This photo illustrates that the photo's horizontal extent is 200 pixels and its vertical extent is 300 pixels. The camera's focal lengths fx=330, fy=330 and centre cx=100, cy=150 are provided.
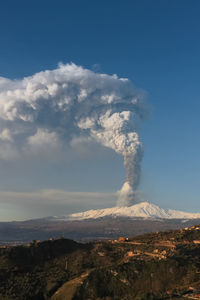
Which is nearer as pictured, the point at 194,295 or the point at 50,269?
the point at 194,295

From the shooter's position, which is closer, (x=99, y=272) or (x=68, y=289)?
(x=68, y=289)

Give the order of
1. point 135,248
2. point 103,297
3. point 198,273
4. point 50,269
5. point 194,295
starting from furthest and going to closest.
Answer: point 135,248
point 50,269
point 198,273
point 103,297
point 194,295

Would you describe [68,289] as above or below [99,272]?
below

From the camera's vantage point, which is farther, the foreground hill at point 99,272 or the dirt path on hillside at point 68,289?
the foreground hill at point 99,272

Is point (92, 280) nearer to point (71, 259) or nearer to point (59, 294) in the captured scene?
point (59, 294)

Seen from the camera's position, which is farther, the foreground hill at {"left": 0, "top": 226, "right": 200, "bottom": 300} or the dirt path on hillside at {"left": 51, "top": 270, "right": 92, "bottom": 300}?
the foreground hill at {"left": 0, "top": 226, "right": 200, "bottom": 300}

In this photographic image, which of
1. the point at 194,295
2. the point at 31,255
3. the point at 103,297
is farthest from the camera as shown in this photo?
the point at 31,255

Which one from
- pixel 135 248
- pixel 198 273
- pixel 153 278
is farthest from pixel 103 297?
pixel 135 248

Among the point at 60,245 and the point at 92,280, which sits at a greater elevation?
the point at 60,245
